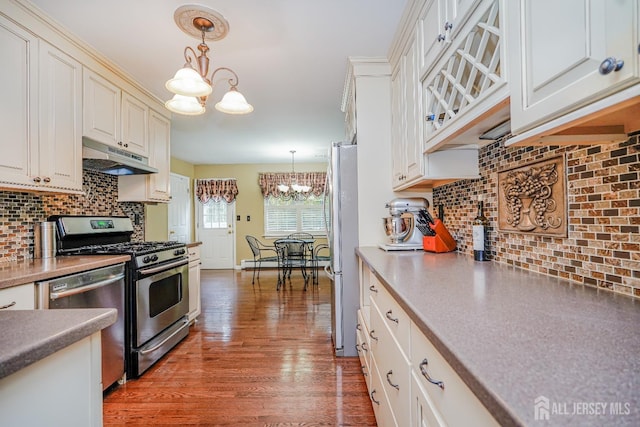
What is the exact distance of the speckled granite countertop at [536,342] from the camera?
0.42 metres

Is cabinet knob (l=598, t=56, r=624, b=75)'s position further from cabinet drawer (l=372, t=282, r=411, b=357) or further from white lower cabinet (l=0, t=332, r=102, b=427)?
white lower cabinet (l=0, t=332, r=102, b=427)

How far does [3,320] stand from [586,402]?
1.18 meters

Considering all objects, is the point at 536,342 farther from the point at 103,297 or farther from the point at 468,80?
the point at 103,297

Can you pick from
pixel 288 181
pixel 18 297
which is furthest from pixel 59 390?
pixel 288 181

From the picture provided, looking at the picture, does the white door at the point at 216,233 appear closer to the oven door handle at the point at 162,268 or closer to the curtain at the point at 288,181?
the curtain at the point at 288,181

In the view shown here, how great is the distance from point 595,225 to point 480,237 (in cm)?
64

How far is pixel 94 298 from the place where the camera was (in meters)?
1.86

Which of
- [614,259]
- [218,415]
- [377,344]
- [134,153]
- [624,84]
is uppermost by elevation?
[134,153]

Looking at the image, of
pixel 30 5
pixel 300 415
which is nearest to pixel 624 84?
pixel 300 415

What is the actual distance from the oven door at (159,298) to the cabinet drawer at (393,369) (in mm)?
1649

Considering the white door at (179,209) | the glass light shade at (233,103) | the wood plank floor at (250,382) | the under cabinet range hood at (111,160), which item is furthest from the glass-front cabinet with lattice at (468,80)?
the white door at (179,209)

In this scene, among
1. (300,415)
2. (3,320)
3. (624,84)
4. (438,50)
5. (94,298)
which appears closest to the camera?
(624,84)

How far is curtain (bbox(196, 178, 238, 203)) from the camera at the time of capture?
6.66m

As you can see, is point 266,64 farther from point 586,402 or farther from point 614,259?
point 586,402
